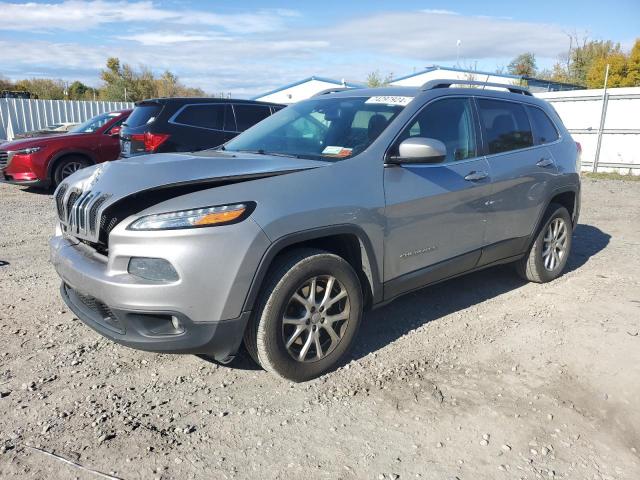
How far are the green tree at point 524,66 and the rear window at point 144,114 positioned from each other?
38.9 meters

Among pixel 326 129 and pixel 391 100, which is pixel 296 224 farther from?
pixel 391 100

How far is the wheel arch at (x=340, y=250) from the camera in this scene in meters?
2.88

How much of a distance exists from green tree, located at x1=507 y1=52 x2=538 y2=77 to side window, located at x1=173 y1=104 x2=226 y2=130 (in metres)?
→ 38.1

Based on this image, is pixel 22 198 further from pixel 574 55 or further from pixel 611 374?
pixel 574 55

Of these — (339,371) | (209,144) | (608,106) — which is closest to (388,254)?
(339,371)

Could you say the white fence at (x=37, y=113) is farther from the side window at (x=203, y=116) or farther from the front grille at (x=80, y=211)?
the front grille at (x=80, y=211)

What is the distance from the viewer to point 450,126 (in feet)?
13.4

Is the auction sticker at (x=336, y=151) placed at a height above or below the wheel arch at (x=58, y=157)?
above

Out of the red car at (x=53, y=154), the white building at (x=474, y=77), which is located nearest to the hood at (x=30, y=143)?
the red car at (x=53, y=154)

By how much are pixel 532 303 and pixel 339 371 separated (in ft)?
7.36

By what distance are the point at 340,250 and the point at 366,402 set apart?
97cm

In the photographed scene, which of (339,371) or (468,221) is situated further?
(468,221)

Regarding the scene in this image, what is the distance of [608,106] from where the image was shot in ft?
52.3

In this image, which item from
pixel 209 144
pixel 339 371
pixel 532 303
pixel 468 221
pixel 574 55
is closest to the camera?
pixel 339 371
